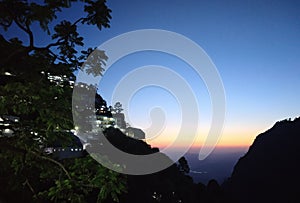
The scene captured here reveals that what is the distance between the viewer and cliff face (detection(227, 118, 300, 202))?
8112cm

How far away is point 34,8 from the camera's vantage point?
13.4ft

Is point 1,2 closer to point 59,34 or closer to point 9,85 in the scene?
point 59,34

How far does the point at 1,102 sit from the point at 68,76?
1.44 metres

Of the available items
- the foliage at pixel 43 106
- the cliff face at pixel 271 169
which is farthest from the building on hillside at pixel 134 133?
the foliage at pixel 43 106

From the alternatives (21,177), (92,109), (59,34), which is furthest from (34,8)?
(21,177)

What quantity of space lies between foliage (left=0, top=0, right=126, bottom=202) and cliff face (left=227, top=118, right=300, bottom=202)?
8619 cm

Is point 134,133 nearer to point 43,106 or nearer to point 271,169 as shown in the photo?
point 43,106

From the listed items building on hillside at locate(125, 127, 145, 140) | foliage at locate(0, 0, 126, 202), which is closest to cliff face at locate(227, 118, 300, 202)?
building on hillside at locate(125, 127, 145, 140)

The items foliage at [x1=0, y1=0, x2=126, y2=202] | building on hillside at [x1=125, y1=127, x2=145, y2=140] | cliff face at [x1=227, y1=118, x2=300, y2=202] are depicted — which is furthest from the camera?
cliff face at [x1=227, y1=118, x2=300, y2=202]

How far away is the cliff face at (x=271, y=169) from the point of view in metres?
81.1

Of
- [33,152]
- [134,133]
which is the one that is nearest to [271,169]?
[134,133]

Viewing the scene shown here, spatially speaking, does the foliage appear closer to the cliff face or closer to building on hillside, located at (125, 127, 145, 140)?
building on hillside, located at (125, 127, 145, 140)

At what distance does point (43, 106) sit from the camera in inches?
193

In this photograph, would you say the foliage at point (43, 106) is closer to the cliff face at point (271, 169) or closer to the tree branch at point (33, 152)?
the tree branch at point (33, 152)
